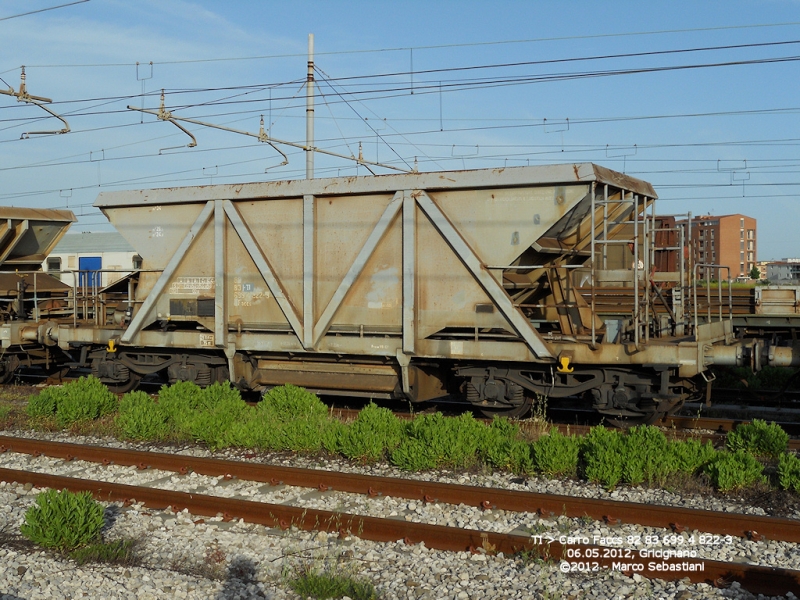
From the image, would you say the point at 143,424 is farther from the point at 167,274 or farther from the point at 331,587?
the point at 331,587

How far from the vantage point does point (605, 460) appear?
771 centimetres

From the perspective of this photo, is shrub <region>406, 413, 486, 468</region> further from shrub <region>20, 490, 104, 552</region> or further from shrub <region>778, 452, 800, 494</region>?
shrub <region>20, 490, 104, 552</region>

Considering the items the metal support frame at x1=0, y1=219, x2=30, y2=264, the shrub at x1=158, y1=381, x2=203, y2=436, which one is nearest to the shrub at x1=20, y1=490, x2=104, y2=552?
the shrub at x1=158, y1=381, x2=203, y2=436

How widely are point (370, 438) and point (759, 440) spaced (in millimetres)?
4344

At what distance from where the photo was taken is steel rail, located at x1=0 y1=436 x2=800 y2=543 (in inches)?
245

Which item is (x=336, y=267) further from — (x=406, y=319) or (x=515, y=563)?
(x=515, y=563)

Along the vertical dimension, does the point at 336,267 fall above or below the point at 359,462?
above

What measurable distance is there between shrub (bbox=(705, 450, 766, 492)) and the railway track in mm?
1091

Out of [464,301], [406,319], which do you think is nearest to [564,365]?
[464,301]

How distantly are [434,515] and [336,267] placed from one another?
5188mm

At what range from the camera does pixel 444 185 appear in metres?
10.5

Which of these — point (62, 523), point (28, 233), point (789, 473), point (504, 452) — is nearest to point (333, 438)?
point (504, 452)

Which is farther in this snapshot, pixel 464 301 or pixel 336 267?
pixel 336 267

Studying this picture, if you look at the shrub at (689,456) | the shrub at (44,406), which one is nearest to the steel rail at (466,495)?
the shrub at (689,456)
